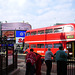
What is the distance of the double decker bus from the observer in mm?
15359

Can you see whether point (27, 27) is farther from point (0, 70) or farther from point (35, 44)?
point (0, 70)

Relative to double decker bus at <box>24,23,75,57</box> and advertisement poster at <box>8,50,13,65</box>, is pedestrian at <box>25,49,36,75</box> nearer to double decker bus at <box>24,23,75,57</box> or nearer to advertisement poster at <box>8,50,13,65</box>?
advertisement poster at <box>8,50,13,65</box>

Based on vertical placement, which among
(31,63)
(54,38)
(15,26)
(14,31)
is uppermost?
(15,26)

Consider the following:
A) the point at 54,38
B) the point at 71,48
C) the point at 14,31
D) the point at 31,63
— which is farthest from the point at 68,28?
the point at 14,31

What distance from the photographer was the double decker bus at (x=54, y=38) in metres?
15.4

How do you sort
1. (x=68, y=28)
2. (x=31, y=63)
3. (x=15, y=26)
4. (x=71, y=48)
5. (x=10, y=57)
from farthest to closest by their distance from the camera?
(x=15, y=26), (x=71, y=48), (x=68, y=28), (x=10, y=57), (x=31, y=63)

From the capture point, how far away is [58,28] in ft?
53.6

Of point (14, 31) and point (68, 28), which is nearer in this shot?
point (68, 28)

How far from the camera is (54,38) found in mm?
16188

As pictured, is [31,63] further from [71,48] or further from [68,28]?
[71,48]

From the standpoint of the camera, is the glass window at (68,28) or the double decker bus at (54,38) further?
the glass window at (68,28)

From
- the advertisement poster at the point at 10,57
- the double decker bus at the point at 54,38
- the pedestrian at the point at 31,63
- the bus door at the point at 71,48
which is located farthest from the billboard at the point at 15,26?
the pedestrian at the point at 31,63

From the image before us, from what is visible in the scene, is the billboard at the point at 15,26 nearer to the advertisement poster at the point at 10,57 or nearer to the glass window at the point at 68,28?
the glass window at the point at 68,28

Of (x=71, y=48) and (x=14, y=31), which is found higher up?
(x=14, y=31)
